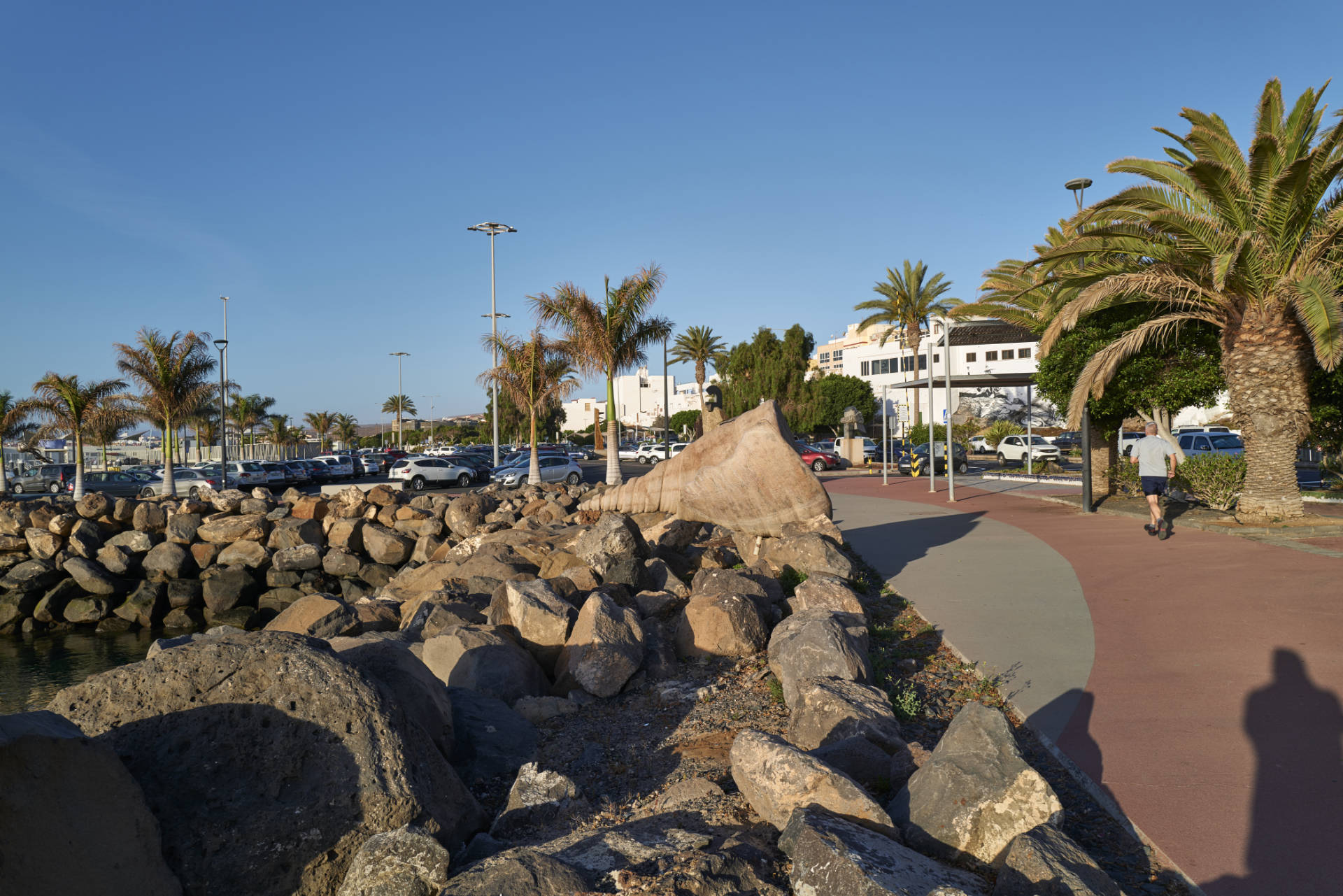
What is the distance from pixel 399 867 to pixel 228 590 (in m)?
16.2

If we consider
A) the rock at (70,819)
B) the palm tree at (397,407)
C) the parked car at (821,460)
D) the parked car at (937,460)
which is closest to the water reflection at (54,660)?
the rock at (70,819)

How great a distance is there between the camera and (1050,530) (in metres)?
14.0

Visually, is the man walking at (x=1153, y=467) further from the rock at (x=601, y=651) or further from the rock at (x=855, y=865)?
the rock at (x=855, y=865)

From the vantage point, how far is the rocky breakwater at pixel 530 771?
3.11 metres

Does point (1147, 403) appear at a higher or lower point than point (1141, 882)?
higher

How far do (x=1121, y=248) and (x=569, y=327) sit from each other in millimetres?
17797

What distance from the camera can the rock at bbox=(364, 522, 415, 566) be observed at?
18.1 meters

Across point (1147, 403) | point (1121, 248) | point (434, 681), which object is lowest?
point (434, 681)

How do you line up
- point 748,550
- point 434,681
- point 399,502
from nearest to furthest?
point 434,681
point 748,550
point 399,502

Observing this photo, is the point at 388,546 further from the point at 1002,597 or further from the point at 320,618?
the point at 1002,597

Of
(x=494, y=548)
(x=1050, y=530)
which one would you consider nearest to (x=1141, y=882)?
(x=494, y=548)

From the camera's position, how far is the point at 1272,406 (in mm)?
13008

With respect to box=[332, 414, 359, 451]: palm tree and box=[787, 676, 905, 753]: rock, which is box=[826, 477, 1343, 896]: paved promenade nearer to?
box=[787, 676, 905, 753]: rock

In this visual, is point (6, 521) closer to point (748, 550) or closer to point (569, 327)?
point (569, 327)
